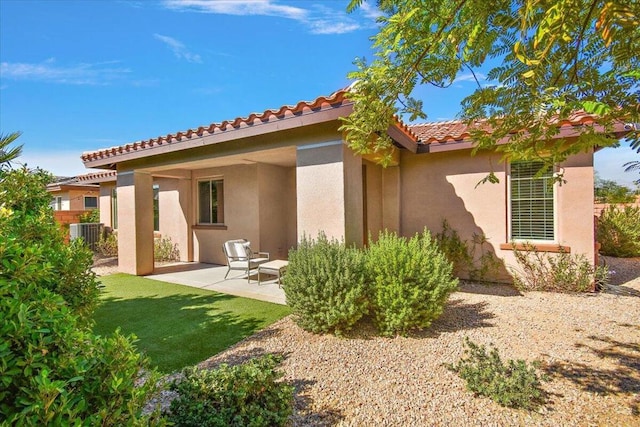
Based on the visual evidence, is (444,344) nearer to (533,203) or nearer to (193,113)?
(533,203)

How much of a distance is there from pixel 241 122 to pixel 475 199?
6932 mm

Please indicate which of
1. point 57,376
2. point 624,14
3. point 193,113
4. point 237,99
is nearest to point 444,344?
point 624,14

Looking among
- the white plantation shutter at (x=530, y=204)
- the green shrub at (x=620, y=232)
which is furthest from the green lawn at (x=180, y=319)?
the green shrub at (x=620, y=232)

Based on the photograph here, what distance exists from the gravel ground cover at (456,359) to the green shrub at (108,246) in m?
13.0

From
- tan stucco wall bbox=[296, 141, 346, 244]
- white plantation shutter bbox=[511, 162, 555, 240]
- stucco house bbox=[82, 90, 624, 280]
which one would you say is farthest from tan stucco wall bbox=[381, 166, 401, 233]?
tan stucco wall bbox=[296, 141, 346, 244]

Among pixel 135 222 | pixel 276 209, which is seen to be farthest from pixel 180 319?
pixel 276 209

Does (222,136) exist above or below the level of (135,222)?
above

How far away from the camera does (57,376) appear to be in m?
1.58

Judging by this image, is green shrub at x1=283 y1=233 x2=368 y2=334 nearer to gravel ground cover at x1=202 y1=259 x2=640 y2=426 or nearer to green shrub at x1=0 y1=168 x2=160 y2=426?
gravel ground cover at x1=202 y1=259 x2=640 y2=426

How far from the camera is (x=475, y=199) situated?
9031 millimetres

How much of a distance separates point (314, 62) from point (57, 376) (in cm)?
824

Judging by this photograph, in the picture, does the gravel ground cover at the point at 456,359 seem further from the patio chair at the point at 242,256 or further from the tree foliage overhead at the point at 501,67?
the patio chair at the point at 242,256

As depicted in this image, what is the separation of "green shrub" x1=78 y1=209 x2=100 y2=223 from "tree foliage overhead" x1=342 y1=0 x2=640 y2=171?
2025 centimetres

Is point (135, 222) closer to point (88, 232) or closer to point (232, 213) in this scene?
point (232, 213)
